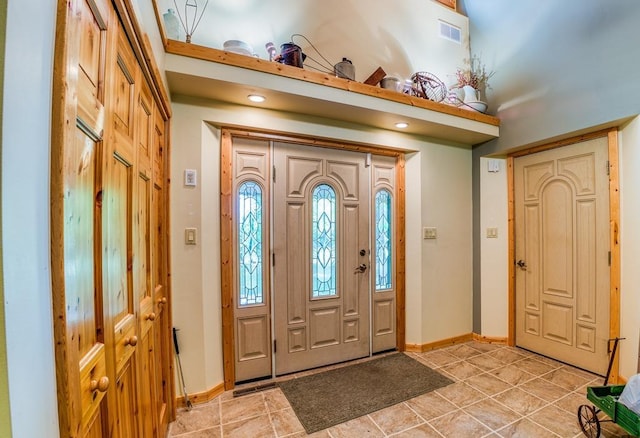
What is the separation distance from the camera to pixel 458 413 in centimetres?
202

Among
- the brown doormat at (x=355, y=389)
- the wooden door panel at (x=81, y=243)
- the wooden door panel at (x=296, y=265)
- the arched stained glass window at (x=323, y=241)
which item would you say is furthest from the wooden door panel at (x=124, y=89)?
the brown doormat at (x=355, y=389)

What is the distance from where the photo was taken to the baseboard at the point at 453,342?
9.89 ft

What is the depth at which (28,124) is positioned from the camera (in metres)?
0.51

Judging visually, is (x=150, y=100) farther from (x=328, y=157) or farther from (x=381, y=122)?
(x=381, y=122)

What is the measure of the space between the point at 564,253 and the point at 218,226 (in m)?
3.11

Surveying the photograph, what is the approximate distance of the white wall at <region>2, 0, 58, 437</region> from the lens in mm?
453

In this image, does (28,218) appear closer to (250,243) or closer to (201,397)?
(250,243)

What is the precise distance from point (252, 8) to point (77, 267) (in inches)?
98.0

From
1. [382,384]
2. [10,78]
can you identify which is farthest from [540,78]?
[10,78]

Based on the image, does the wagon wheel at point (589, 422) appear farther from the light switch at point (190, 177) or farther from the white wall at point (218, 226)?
the light switch at point (190, 177)

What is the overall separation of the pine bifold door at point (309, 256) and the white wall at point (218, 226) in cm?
18

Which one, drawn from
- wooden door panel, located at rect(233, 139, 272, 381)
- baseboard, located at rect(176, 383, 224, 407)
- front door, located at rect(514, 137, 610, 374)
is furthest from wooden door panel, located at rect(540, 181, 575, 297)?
baseboard, located at rect(176, 383, 224, 407)

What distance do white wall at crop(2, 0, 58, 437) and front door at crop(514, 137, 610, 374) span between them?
3454mm

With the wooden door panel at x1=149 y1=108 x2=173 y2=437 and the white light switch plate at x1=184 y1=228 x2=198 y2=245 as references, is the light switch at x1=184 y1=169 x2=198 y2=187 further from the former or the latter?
the white light switch plate at x1=184 y1=228 x2=198 y2=245
